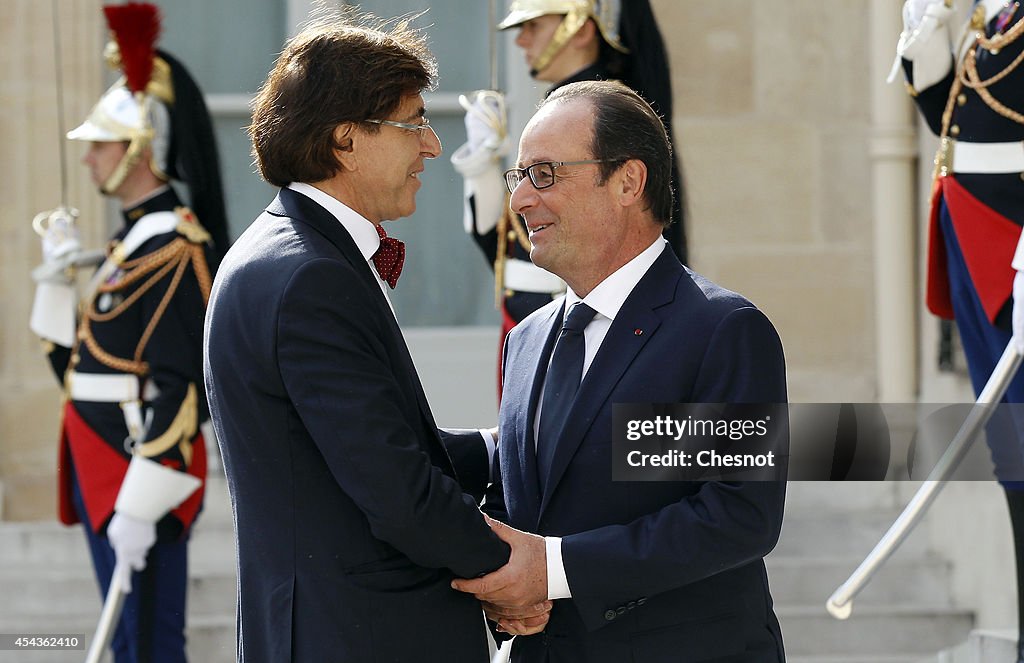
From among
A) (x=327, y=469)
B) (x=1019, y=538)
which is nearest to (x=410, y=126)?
(x=327, y=469)

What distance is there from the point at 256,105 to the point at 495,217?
6.62 feet

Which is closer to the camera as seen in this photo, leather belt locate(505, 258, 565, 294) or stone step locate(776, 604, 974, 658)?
leather belt locate(505, 258, 565, 294)

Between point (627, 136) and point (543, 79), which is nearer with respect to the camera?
point (627, 136)

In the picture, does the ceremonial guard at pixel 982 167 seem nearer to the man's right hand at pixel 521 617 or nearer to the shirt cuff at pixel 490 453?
the shirt cuff at pixel 490 453

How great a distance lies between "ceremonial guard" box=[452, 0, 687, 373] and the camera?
4.39 metres

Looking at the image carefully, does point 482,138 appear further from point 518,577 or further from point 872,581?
point 518,577

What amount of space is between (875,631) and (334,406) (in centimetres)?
319

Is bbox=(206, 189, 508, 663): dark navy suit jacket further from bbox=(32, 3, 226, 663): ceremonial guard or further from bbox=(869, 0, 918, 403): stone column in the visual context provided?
bbox=(869, 0, 918, 403): stone column

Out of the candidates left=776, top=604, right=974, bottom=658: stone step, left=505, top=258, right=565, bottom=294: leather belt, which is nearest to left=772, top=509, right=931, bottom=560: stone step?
left=776, top=604, right=974, bottom=658: stone step

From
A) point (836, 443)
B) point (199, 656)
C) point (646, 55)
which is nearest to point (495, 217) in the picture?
point (646, 55)

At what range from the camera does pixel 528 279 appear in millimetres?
4508

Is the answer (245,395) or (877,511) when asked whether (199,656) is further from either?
(245,395)

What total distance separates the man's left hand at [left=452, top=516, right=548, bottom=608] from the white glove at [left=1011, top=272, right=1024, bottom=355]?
4.41ft

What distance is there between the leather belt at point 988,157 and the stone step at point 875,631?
→ 75.5 inches
